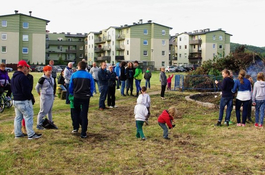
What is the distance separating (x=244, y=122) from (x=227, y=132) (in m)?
1.28

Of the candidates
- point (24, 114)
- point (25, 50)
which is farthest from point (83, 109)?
point (25, 50)

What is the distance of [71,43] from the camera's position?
323 ft

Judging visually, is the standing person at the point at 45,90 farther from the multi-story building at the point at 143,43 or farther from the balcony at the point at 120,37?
the balcony at the point at 120,37

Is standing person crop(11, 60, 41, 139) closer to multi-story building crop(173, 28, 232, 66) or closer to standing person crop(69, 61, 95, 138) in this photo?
standing person crop(69, 61, 95, 138)

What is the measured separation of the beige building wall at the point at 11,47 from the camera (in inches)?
2719

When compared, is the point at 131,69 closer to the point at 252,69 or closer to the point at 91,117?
the point at 91,117

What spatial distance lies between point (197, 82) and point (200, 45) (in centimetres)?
7465

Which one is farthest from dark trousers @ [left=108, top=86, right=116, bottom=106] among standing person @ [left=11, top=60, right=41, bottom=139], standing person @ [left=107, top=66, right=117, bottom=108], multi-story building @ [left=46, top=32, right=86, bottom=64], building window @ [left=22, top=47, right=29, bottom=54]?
multi-story building @ [left=46, top=32, right=86, bottom=64]

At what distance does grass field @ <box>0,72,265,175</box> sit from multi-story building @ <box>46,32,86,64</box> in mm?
87785

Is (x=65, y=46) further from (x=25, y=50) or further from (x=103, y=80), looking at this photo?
(x=103, y=80)

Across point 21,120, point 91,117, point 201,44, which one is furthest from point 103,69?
point 201,44

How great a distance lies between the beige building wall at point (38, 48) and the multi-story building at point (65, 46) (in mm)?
20880

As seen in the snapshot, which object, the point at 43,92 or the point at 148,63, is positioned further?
the point at 148,63

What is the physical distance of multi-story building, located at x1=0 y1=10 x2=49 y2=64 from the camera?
69.2m
